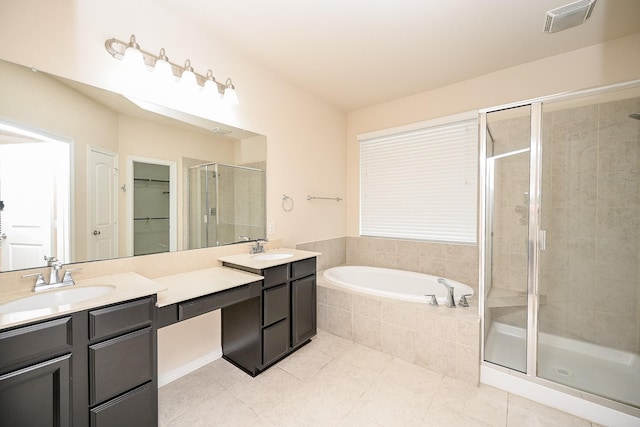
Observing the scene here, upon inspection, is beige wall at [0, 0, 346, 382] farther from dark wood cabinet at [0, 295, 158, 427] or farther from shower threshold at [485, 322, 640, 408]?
shower threshold at [485, 322, 640, 408]

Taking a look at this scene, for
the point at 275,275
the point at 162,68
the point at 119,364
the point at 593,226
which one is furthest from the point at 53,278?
the point at 593,226

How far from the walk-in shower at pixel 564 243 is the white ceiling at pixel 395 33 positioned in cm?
72

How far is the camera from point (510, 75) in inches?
100

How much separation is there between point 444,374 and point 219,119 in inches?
106

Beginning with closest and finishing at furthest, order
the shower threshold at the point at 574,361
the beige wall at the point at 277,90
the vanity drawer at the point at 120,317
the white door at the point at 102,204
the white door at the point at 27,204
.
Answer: the vanity drawer at the point at 120,317 < the white door at the point at 27,204 < the beige wall at the point at 277,90 < the white door at the point at 102,204 < the shower threshold at the point at 574,361

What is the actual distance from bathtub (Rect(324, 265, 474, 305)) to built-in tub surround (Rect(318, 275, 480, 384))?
150 millimetres

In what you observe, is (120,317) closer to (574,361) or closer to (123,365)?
(123,365)

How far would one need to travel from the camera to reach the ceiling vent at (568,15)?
1735 mm

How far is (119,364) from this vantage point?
1208 millimetres

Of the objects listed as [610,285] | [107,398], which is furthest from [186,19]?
[610,285]

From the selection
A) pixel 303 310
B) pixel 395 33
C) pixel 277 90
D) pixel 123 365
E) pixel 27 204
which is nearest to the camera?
pixel 123 365

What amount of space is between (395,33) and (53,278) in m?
2.74

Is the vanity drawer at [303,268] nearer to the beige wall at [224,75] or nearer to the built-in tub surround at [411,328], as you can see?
the built-in tub surround at [411,328]

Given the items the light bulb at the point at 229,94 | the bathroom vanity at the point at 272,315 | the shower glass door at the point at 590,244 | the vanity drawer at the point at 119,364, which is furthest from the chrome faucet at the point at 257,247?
the shower glass door at the point at 590,244
